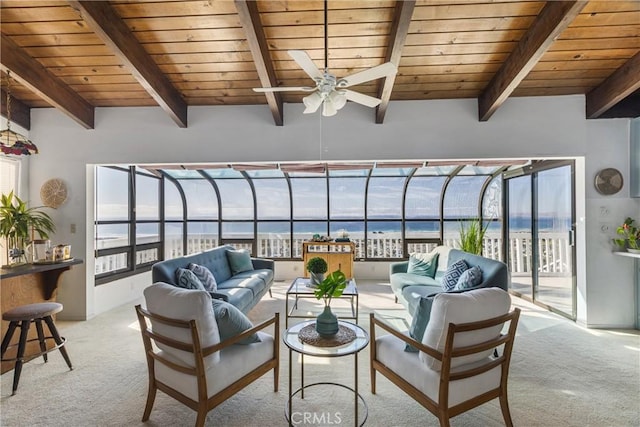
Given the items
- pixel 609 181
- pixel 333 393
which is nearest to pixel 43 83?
pixel 333 393

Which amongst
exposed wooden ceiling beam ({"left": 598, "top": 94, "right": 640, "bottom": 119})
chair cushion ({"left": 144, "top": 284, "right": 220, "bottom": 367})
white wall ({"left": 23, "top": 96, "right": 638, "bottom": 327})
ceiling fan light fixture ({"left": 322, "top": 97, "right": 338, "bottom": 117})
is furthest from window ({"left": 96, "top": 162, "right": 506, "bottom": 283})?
chair cushion ({"left": 144, "top": 284, "right": 220, "bottom": 367})

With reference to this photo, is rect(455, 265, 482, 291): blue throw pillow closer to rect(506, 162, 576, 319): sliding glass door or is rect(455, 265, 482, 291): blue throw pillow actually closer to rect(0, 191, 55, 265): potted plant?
rect(506, 162, 576, 319): sliding glass door

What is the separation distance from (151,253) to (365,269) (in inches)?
170

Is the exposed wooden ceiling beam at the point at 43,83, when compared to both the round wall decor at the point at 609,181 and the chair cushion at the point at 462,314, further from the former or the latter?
the round wall decor at the point at 609,181

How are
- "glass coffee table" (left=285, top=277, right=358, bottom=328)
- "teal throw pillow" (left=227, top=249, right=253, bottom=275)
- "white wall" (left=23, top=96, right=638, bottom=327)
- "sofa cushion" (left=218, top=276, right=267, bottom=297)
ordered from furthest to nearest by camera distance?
"teal throw pillow" (left=227, top=249, right=253, bottom=275), "sofa cushion" (left=218, top=276, right=267, bottom=297), "white wall" (left=23, top=96, right=638, bottom=327), "glass coffee table" (left=285, top=277, right=358, bottom=328)

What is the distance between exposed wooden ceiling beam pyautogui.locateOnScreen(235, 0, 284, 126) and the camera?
2.60m

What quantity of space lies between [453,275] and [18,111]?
6042mm

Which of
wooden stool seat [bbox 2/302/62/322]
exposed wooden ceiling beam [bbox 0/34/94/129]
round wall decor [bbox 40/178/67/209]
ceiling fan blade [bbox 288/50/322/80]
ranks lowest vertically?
wooden stool seat [bbox 2/302/62/322]

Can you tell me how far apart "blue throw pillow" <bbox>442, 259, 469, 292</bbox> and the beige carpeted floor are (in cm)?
89

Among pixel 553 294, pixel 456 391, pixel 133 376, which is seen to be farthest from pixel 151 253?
pixel 553 294

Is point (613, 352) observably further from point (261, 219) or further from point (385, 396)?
point (261, 219)

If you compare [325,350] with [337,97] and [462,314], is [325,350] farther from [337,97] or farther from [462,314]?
[337,97]

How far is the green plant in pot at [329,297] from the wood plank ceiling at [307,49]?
218cm

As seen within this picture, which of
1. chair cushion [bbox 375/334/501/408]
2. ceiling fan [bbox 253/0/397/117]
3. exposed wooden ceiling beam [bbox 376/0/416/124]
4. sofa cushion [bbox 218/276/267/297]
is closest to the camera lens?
chair cushion [bbox 375/334/501/408]
